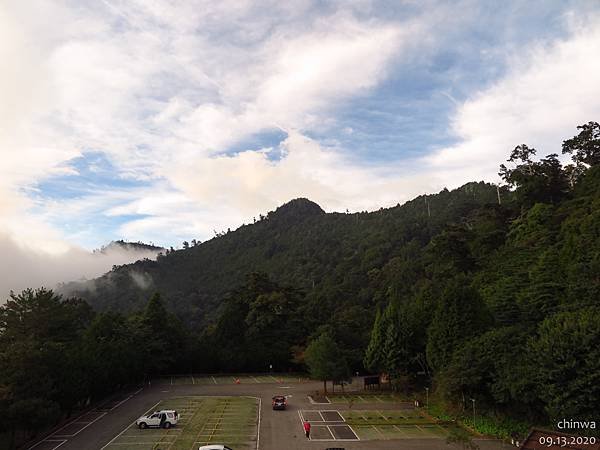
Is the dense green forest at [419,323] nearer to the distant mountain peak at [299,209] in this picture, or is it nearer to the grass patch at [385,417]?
the grass patch at [385,417]

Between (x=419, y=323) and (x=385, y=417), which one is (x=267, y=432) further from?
(x=419, y=323)

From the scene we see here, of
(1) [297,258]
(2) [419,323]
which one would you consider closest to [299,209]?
(1) [297,258]

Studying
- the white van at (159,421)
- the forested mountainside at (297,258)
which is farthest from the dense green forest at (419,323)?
the white van at (159,421)

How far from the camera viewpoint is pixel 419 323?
42.5m

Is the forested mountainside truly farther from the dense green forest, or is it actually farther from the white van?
the white van

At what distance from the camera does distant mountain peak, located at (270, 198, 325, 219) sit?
167125 mm

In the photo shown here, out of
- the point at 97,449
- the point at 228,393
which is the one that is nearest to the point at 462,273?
the point at 228,393

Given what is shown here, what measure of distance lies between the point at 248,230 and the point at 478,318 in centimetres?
12814

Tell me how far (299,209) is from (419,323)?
129890 millimetres

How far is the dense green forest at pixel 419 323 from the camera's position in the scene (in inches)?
966

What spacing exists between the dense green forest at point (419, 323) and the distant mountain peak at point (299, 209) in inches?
2225

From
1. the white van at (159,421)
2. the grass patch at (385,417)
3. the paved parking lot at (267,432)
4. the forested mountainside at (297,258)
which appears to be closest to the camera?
the paved parking lot at (267,432)

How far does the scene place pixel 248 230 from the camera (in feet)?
520

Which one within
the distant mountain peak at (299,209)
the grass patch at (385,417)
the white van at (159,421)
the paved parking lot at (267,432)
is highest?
the distant mountain peak at (299,209)
